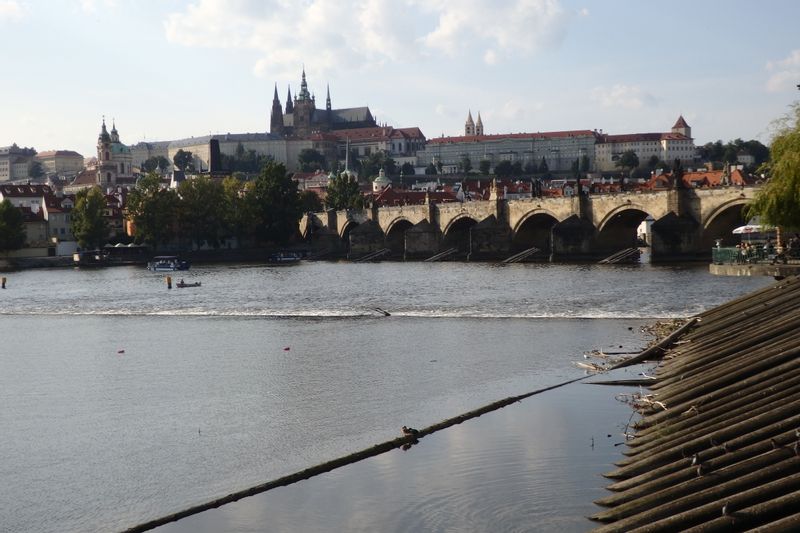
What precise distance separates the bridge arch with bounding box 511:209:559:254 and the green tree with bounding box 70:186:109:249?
44.6 meters

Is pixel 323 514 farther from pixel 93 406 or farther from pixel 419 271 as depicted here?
pixel 419 271

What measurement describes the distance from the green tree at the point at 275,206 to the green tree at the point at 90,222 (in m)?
14.7

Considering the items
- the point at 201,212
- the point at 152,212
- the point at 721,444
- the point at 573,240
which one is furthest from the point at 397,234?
the point at 721,444

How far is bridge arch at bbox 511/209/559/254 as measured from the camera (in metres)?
85.0

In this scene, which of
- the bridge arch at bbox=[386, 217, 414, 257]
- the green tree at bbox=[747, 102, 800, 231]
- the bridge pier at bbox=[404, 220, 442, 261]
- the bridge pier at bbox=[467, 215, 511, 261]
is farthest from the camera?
the bridge arch at bbox=[386, 217, 414, 257]

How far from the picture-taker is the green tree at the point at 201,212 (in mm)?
109562

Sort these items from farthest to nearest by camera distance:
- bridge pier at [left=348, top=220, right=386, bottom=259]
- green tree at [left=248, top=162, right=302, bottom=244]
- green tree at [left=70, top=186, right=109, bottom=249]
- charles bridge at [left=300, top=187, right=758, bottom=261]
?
1. green tree at [left=70, top=186, right=109, bottom=249]
2. green tree at [left=248, top=162, right=302, bottom=244]
3. bridge pier at [left=348, top=220, right=386, bottom=259]
4. charles bridge at [left=300, top=187, right=758, bottom=261]

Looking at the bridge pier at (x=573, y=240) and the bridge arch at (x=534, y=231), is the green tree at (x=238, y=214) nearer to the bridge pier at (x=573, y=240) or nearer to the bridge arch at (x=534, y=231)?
the bridge arch at (x=534, y=231)

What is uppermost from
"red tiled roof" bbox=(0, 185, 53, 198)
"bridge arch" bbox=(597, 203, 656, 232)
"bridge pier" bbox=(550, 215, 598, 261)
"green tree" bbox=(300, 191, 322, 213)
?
"red tiled roof" bbox=(0, 185, 53, 198)

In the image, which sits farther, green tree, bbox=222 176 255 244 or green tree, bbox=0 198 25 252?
green tree, bbox=222 176 255 244

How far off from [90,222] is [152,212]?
6.54 metres

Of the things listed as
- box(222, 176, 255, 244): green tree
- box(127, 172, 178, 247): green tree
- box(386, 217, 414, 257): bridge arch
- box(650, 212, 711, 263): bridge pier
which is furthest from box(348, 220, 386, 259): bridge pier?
box(650, 212, 711, 263): bridge pier

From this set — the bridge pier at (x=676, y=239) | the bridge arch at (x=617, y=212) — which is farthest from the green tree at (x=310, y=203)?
the bridge pier at (x=676, y=239)

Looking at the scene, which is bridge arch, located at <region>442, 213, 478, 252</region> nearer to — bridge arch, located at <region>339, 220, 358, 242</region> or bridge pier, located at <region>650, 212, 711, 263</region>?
bridge arch, located at <region>339, 220, 358, 242</region>
